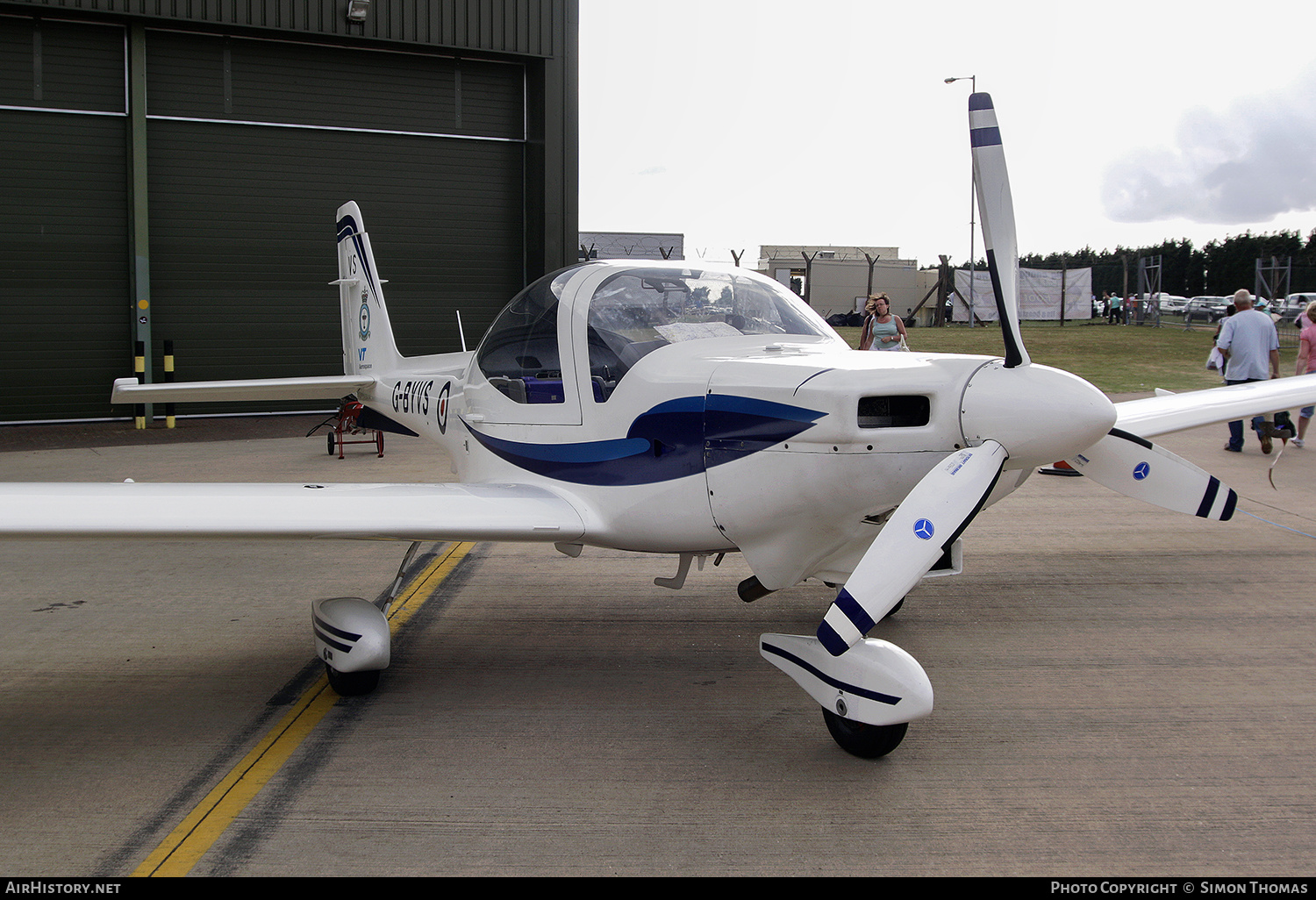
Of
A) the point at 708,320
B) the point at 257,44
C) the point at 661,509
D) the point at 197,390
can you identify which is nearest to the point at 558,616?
the point at 661,509

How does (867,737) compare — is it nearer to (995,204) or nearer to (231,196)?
(995,204)

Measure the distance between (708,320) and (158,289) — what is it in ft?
41.4

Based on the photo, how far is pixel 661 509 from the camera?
4.05 metres

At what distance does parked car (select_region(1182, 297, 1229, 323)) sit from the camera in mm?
34947

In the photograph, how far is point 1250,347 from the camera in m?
9.82

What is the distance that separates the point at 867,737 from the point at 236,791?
220 centimetres

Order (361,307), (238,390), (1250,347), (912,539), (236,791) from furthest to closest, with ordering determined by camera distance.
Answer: (1250,347), (361,307), (238,390), (236,791), (912,539)

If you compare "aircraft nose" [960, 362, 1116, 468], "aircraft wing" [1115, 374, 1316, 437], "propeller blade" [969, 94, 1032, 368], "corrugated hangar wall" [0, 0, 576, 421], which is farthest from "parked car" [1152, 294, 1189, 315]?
"aircraft nose" [960, 362, 1116, 468]

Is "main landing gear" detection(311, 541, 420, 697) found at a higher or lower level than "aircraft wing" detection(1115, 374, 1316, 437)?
lower

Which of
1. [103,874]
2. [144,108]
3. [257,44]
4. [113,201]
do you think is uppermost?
[257,44]

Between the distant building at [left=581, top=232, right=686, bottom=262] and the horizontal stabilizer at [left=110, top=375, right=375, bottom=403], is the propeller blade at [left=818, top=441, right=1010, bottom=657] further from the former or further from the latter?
the distant building at [left=581, top=232, right=686, bottom=262]

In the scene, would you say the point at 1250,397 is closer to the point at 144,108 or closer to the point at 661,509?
the point at 661,509

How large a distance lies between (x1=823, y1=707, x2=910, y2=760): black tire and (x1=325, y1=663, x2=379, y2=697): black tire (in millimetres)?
1966

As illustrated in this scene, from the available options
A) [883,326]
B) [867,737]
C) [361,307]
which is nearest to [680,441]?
[867,737]
